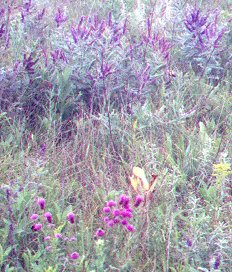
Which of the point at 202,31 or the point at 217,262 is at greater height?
the point at 202,31

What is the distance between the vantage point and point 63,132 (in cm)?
307

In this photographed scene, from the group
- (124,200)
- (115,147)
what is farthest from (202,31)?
(124,200)

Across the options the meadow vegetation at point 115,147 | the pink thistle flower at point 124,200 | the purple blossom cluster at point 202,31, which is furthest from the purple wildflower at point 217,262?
the purple blossom cluster at point 202,31

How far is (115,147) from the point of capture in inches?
115

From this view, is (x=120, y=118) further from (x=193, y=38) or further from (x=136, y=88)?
(x=193, y=38)

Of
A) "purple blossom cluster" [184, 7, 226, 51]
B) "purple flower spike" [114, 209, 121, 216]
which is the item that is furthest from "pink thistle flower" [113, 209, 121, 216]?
"purple blossom cluster" [184, 7, 226, 51]

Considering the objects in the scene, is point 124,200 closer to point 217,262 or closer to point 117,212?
point 117,212

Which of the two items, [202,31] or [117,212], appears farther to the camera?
[202,31]

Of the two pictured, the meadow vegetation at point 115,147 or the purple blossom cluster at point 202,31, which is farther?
the purple blossom cluster at point 202,31

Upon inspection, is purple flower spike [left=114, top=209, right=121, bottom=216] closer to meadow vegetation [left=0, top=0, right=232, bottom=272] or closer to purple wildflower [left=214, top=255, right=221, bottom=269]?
meadow vegetation [left=0, top=0, right=232, bottom=272]

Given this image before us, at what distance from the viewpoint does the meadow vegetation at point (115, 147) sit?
6.76 feet

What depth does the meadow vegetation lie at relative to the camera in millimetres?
2061

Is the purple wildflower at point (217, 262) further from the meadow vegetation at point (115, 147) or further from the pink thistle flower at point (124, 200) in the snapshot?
the pink thistle flower at point (124, 200)

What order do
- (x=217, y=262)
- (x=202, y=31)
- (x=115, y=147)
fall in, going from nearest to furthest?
(x=217, y=262) → (x=115, y=147) → (x=202, y=31)
